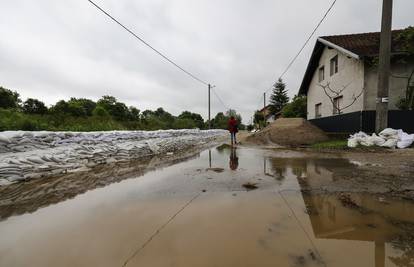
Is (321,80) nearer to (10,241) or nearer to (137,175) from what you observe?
(137,175)

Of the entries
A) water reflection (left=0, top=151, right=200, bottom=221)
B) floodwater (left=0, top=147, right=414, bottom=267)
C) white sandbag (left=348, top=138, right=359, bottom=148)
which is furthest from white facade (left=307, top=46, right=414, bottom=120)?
water reflection (left=0, top=151, right=200, bottom=221)

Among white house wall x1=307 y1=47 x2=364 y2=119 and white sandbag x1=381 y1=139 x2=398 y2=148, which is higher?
white house wall x1=307 y1=47 x2=364 y2=119

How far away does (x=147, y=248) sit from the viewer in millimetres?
1779

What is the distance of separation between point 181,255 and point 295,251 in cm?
86

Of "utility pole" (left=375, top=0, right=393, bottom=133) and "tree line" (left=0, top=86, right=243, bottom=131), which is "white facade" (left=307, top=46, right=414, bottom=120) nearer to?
"utility pole" (left=375, top=0, right=393, bottom=133)

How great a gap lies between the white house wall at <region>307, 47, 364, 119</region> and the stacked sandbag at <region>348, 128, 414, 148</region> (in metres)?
3.20

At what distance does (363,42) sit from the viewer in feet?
37.4

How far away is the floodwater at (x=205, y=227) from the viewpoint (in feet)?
5.35

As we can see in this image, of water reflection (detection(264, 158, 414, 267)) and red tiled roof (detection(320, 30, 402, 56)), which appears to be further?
red tiled roof (detection(320, 30, 402, 56))

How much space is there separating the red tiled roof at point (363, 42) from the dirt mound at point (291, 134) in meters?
3.91

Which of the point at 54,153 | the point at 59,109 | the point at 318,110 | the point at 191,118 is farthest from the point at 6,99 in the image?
the point at 191,118

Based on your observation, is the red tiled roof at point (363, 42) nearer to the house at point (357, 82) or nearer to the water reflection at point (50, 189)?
the house at point (357, 82)

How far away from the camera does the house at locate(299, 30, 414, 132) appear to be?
8555mm

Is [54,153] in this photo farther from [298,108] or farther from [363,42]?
[298,108]
